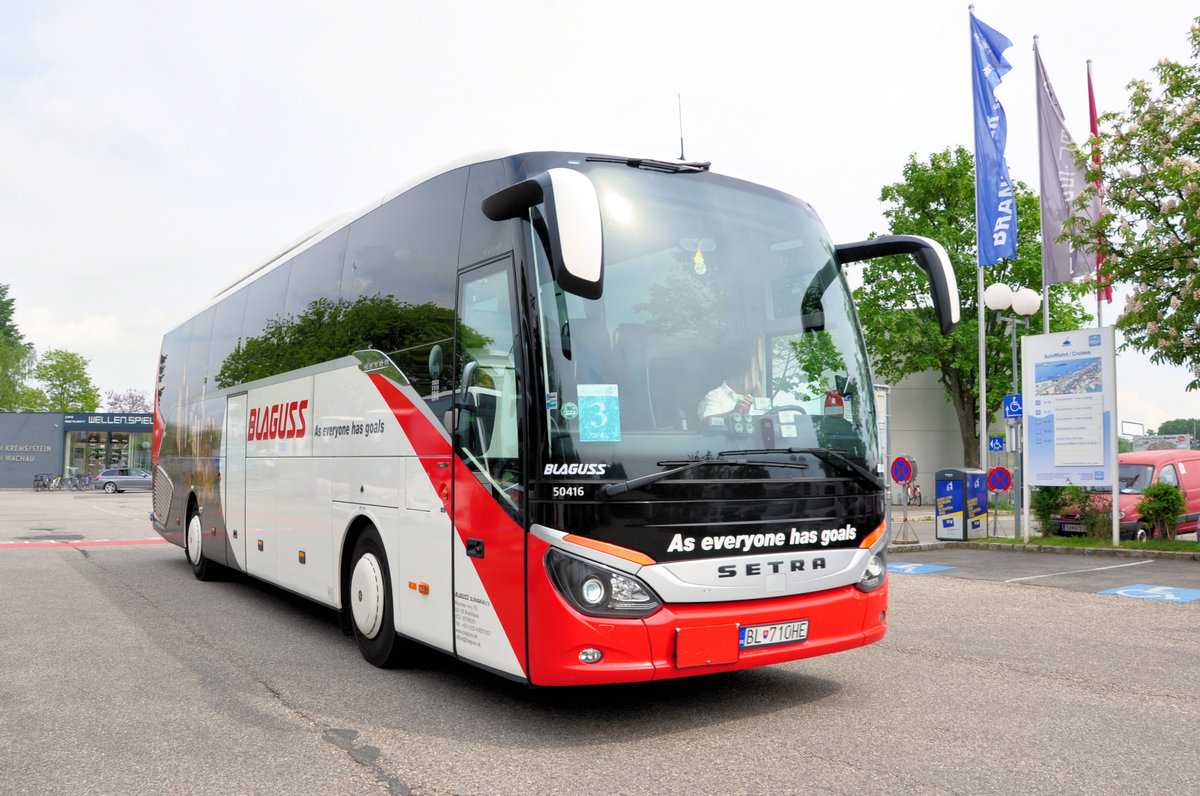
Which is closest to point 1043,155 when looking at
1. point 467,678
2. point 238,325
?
point 238,325

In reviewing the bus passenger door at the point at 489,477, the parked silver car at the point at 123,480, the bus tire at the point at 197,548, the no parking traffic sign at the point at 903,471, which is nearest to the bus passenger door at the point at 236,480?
the bus tire at the point at 197,548

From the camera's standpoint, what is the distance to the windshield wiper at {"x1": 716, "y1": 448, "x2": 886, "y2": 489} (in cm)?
507

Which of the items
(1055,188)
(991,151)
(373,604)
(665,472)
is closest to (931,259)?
(665,472)

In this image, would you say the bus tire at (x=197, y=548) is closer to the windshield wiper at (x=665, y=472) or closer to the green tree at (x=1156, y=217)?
the windshield wiper at (x=665, y=472)

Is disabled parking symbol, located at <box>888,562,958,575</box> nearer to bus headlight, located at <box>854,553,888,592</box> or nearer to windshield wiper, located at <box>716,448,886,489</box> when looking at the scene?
bus headlight, located at <box>854,553,888,592</box>

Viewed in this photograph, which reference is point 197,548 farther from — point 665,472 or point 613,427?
point 665,472

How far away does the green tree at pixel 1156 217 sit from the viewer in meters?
15.6

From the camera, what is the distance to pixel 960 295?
33719 millimetres

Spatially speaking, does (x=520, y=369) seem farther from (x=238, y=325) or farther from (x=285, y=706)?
(x=238, y=325)

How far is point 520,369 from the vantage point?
4.91 meters

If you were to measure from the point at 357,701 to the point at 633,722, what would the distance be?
5.68 ft

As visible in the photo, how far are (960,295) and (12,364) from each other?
73.4 m

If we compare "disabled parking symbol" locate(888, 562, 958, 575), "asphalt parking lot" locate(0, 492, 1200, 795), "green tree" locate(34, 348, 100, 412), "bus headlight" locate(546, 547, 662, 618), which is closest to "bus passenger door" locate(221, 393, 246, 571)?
"asphalt parking lot" locate(0, 492, 1200, 795)

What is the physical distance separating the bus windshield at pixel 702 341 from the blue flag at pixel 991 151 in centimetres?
1735
